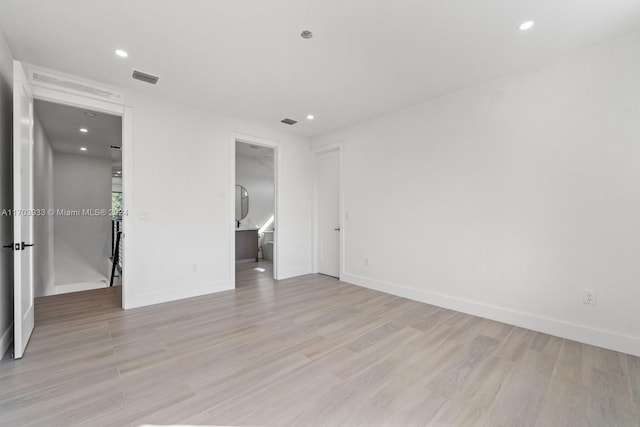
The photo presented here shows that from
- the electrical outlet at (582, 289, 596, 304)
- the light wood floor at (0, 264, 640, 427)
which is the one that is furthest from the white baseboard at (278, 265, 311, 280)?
the electrical outlet at (582, 289, 596, 304)

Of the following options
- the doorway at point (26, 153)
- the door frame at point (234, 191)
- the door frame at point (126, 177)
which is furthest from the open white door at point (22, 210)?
the door frame at point (234, 191)

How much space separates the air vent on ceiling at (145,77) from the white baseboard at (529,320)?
4.08 meters

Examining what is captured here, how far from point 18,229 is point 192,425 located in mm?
2114

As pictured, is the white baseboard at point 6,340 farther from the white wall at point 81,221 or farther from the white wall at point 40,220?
the white wall at point 81,221

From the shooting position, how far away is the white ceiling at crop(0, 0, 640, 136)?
2.01 metres

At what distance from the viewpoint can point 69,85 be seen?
2.99 m

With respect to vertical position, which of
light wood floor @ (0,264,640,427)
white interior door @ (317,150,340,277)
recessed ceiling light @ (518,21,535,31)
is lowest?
light wood floor @ (0,264,640,427)

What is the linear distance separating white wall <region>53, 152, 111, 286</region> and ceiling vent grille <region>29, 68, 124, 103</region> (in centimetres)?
504

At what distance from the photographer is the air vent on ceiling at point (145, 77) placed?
2.95 m

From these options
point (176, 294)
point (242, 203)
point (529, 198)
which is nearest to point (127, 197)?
point (176, 294)

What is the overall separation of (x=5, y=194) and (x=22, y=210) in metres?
0.43

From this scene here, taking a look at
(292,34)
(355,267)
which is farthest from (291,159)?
(292,34)

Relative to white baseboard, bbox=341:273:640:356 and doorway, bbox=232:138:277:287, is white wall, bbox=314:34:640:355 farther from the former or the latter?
doorway, bbox=232:138:277:287

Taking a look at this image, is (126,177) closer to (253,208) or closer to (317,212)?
(317,212)
